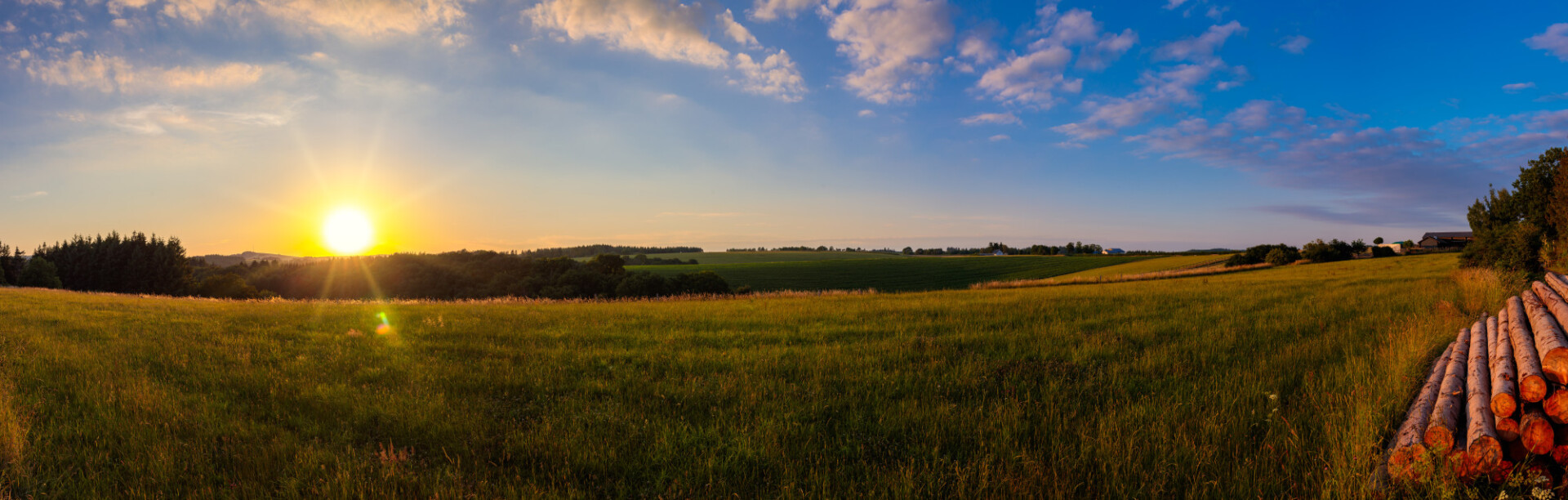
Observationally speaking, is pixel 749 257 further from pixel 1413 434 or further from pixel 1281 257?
pixel 1413 434

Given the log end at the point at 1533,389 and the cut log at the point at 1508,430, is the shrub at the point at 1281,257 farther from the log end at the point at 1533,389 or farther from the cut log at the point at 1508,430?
the cut log at the point at 1508,430

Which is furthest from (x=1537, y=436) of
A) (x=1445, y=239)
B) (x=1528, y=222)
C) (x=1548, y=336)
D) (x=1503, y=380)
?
(x=1445, y=239)

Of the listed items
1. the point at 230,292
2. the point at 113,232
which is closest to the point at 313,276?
the point at 230,292

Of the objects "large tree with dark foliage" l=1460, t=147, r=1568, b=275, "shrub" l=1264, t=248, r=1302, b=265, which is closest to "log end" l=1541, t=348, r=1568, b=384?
"large tree with dark foliage" l=1460, t=147, r=1568, b=275

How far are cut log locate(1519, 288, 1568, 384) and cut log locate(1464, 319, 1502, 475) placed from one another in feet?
1.54

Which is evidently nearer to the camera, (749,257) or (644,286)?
(644,286)

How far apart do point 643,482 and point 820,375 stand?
3614mm

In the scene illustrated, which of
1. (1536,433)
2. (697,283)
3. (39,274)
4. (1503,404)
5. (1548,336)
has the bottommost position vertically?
(697,283)

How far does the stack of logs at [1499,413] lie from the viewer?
4242 millimetres

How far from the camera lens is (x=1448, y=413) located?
484 cm

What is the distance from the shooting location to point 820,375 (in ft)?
25.9

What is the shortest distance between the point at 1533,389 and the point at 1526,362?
0.78 metres

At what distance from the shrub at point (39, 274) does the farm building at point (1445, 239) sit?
191 m

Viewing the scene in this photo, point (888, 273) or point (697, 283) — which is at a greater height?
point (888, 273)
